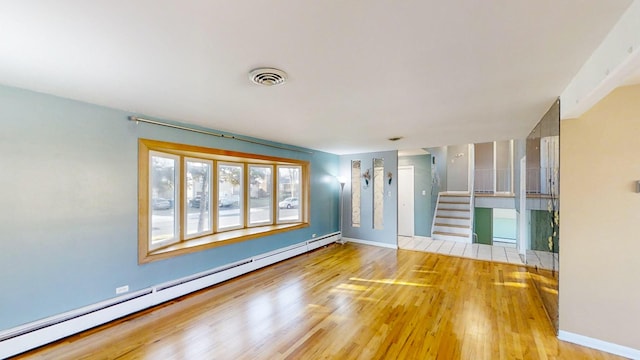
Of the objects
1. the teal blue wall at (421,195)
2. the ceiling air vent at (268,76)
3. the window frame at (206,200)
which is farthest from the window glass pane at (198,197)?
the teal blue wall at (421,195)

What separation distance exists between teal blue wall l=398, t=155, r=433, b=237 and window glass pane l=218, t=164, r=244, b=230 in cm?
484

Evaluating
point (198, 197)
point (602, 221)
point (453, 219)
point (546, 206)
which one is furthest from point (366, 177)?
point (602, 221)

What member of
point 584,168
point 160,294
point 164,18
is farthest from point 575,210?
point 160,294

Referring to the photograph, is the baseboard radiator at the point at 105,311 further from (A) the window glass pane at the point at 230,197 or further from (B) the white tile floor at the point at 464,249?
(B) the white tile floor at the point at 464,249

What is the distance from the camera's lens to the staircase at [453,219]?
663 centimetres

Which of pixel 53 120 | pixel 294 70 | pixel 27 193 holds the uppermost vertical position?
pixel 294 70

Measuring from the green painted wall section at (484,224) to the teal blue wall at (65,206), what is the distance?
809 cm

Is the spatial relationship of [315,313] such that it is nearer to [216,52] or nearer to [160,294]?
[160,294]

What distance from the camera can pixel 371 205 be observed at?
627 cm

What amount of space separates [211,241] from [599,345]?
4.36m

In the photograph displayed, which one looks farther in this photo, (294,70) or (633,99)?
(633,99)

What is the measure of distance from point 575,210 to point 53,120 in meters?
4.88

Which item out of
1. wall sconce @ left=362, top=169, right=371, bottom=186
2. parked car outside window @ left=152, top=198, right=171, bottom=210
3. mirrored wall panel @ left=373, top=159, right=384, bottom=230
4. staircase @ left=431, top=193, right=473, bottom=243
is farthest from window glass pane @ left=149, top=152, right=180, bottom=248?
staircase @ left=431, top=193, right=473, bottom=243

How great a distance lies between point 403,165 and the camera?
7.46 meters
